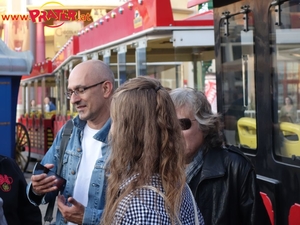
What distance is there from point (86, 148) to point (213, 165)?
57 cm

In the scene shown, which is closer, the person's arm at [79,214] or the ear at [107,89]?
the person's arm at [79,214]

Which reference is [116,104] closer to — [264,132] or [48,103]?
[264,132]

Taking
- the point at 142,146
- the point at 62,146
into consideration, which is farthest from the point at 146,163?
the point at 62,146

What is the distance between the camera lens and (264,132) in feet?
12.0

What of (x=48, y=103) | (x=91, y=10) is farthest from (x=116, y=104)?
(x=91, y=10)

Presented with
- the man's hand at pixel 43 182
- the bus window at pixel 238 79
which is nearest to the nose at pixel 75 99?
the man's hand at pixel 43 182

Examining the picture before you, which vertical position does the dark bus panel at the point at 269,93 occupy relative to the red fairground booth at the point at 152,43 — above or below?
below

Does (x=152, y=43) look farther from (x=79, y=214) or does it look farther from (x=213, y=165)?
(x=79, y=214)

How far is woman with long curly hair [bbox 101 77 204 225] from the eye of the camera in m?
1.78

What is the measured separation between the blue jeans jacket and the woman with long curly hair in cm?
75

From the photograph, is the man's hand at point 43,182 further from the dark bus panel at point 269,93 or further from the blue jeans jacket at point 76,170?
the dark bus panel at point 269,93

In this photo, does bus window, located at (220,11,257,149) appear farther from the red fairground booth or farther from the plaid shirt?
the red fairground booth

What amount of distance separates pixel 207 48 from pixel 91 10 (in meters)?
16.4

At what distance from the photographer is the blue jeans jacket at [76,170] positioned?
2699mm
